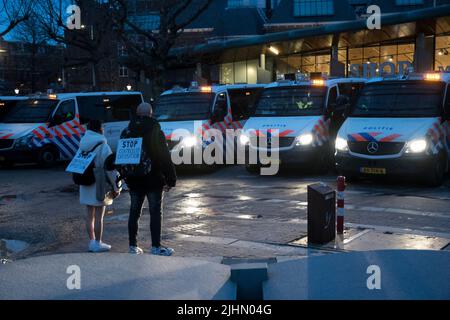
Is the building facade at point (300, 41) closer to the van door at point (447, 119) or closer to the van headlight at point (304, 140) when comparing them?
the van door at point (447, 119)

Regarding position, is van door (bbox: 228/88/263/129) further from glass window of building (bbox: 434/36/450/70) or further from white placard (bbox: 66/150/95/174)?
glass window of building (bbox: 434/36/450/70)

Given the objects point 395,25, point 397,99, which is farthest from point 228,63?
point 397,99

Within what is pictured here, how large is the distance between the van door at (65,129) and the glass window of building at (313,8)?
108 feet

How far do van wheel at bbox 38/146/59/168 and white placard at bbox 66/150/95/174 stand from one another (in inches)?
463

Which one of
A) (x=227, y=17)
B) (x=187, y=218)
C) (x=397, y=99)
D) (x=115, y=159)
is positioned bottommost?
(x=187, y=218)

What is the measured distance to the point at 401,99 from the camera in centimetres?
1302

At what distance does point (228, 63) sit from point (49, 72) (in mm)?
18937

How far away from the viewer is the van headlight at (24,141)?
1809 centimetres

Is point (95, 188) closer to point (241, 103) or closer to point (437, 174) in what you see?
point (437, 174)

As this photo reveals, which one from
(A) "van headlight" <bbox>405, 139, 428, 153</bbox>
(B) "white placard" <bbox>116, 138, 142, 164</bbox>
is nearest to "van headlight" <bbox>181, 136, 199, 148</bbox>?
(A) "van headlight" <bbox>405, 139, 428, 153</bbox>

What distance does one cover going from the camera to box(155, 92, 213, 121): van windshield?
16.0 m

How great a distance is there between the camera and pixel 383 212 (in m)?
9.56

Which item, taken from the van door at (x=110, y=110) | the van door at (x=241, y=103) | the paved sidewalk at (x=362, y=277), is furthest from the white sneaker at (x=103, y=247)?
the van door at (x=110, y=110)
